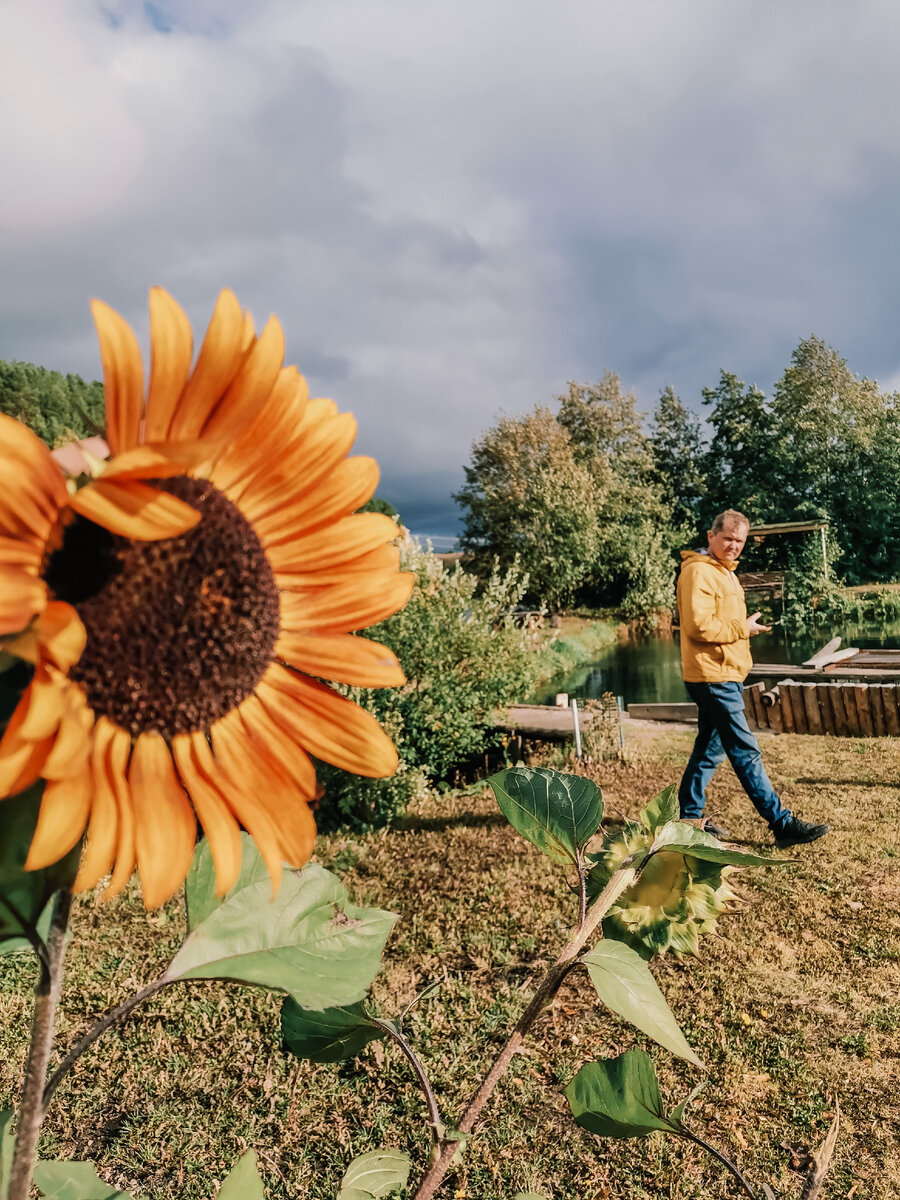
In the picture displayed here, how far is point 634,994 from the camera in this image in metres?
0.60

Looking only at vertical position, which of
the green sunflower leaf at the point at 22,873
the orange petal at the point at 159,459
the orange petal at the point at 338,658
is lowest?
the green sunflower leaf at the point at 22,873

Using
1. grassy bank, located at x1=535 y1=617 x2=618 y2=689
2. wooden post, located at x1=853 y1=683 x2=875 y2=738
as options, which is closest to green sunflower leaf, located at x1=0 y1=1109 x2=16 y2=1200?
wooden post, located at x1=853 y1=683 x2=875 y2=738

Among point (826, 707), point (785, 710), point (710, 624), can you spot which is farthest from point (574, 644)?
point (710, 624)

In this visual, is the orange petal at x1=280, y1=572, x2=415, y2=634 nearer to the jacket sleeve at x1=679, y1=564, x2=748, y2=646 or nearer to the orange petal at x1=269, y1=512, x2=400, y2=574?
the orange petal at x1=269, y1=512, x2=400, y2=574

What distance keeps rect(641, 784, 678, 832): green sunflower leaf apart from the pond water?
53.5 feet

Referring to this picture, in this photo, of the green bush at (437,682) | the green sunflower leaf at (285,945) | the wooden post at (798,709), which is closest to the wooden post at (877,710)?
the wooden post at (798,709)

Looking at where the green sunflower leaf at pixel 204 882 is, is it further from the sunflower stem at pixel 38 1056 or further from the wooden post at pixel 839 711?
the wooden post at pixel 839 711

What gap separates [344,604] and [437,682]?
27.3 feet

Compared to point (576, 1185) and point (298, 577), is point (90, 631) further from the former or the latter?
point (576, 1185)

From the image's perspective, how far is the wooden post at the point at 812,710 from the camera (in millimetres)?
11133

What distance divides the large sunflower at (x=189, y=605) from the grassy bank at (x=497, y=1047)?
3219 millimetres

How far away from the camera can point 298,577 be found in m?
0.55

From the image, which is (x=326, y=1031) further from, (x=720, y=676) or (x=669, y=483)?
(x=669, y=483)

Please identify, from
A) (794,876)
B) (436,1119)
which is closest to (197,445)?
(436,1119)
